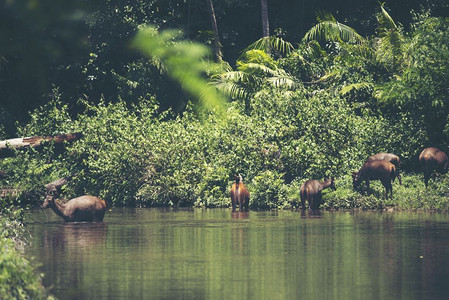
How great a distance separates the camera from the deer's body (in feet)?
69.4

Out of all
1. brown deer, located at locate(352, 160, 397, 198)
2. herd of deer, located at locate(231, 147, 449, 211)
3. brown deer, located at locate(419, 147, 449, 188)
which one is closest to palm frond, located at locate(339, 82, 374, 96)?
herd of deer, located at locate(231, 147, 449, 211)

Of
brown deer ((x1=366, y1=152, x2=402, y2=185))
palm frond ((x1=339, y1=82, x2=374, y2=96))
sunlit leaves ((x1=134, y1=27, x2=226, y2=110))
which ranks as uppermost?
sunlit leaves ((x1=134, y1=27, x2=226, y2=110))

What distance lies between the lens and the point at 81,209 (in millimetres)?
21188

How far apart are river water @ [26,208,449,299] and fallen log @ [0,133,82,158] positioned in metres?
4.86

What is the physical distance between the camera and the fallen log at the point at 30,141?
26.7m

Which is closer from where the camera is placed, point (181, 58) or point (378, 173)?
point (378, 173)

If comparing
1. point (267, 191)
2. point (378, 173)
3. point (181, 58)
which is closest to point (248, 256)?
point (378, 173)

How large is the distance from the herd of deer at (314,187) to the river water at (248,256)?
0.42 meters

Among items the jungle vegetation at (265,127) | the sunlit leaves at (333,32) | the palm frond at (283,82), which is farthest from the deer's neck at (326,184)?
the sunlit leaves at (333,32)

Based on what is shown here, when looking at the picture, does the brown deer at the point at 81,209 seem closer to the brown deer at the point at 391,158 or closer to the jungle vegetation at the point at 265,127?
the jungle vegetation at the point at 265,127

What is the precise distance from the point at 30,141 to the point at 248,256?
1532cm

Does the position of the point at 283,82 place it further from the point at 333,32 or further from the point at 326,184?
the point at 326,184

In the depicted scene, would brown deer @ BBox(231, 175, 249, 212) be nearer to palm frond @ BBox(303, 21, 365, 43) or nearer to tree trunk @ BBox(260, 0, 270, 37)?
palm frond @ BBox(303, 21, 365, 43)

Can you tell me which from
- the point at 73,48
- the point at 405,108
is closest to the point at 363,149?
the point at 405,108
